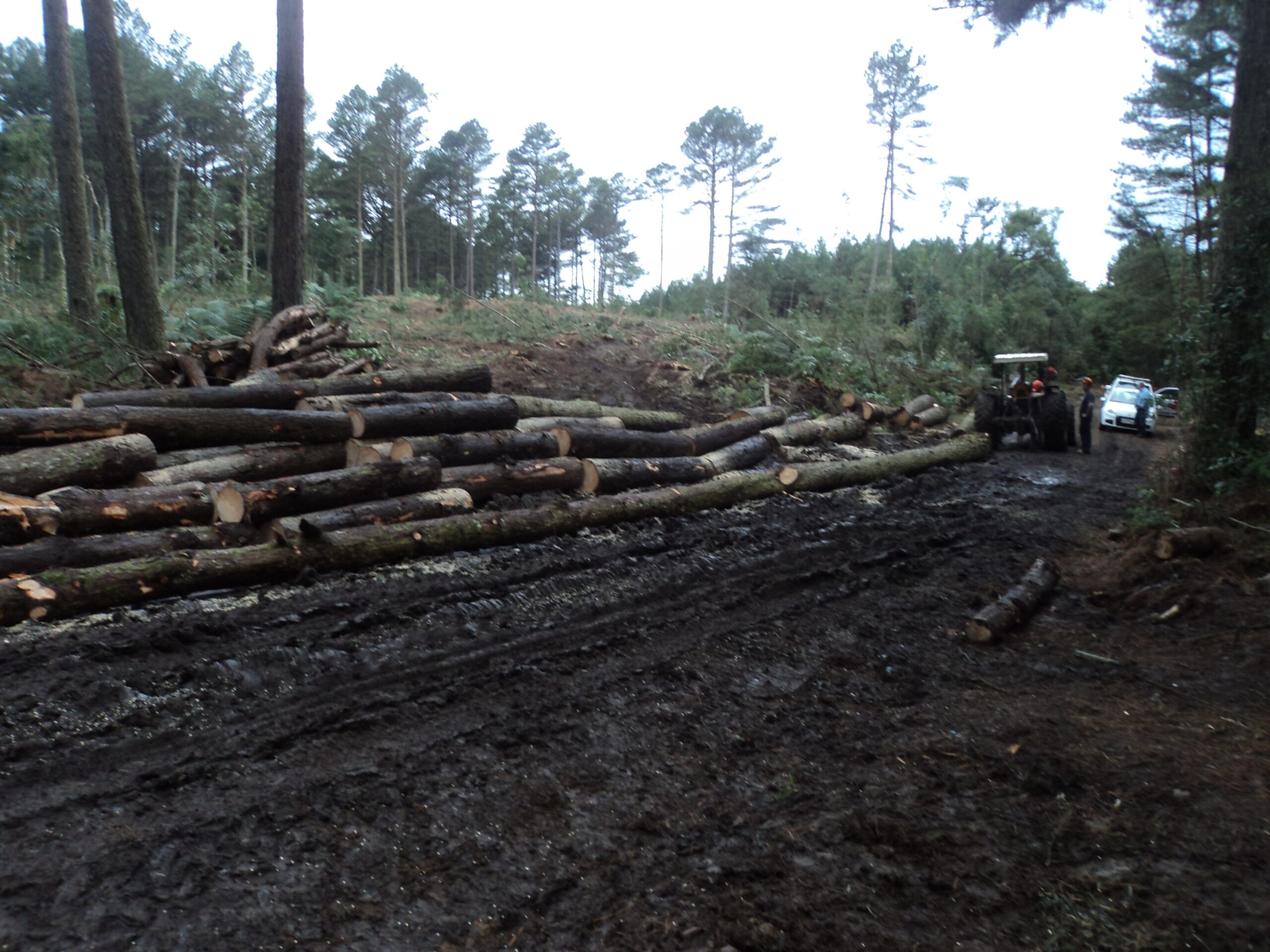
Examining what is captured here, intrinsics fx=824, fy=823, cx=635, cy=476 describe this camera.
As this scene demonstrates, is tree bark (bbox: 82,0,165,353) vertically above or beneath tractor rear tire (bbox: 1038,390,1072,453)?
above

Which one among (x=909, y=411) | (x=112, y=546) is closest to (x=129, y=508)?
(x=112, y=546)

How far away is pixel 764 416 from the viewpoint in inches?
523

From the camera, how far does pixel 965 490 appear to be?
11.1 meters

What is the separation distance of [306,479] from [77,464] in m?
1.85

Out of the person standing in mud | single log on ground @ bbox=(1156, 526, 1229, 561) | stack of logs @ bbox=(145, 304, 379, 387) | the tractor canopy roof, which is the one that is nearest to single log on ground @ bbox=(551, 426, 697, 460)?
stack of logs @ bbox=(145, 304, 379, 387)

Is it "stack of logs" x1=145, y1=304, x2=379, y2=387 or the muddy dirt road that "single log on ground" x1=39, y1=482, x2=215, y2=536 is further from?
"stack of logs" x1=145, y1=304, x2=379, y2=387

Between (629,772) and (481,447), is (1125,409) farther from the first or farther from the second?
(629,772)

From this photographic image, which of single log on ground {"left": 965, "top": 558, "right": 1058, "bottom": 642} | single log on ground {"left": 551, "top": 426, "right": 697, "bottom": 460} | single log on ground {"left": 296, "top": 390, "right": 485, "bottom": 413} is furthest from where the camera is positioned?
single log on ground {"left": 551, "top": 426, "right": 697, "bottom": 460}

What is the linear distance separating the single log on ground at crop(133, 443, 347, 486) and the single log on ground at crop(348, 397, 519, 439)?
37 centimetres

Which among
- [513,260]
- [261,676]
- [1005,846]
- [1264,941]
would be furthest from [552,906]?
[513,260]

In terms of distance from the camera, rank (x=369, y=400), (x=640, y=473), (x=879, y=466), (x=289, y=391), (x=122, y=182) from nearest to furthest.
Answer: (x=289, y=391) < (x=640, y=473) < (x=369, y=400) < (x=122, y=182) < (x=879, y=466)

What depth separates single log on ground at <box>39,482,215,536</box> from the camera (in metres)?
6.04

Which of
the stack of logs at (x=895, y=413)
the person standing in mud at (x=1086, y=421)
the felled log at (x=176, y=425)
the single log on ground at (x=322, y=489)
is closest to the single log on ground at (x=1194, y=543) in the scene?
the single log on ground at (x=322, y=489)

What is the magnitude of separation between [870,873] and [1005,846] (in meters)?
0.53
